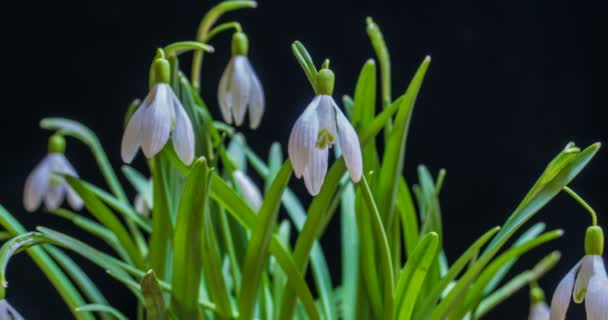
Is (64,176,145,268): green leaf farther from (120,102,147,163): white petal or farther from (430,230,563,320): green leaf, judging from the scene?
(430,230,563,320): green leaf

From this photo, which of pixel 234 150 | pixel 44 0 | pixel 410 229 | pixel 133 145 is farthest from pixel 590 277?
pixel 44 0

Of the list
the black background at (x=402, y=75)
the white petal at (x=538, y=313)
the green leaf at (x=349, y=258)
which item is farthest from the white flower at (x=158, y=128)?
the black background at (x=402, y=75)

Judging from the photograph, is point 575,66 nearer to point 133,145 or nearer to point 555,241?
point 555,241

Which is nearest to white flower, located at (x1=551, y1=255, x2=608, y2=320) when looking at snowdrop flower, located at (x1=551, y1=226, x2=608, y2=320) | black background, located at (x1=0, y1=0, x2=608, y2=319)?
snowdrop flower, located at (x1=551, y1=226, x2=608, y2=320)

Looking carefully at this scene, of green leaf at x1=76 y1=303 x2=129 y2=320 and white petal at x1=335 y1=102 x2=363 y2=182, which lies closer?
A: white petal at x1=335 y1=102 x2=363 y2=182

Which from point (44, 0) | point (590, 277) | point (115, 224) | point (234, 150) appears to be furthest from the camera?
point (44, 0)

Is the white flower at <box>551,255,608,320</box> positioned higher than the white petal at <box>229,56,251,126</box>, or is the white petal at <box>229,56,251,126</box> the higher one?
the white petal at <box>229,56,251,126</box>

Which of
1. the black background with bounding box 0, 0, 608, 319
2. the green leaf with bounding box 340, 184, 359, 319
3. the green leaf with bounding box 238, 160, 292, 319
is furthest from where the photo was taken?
the black background with bounding box 0, 0, 608, 319
